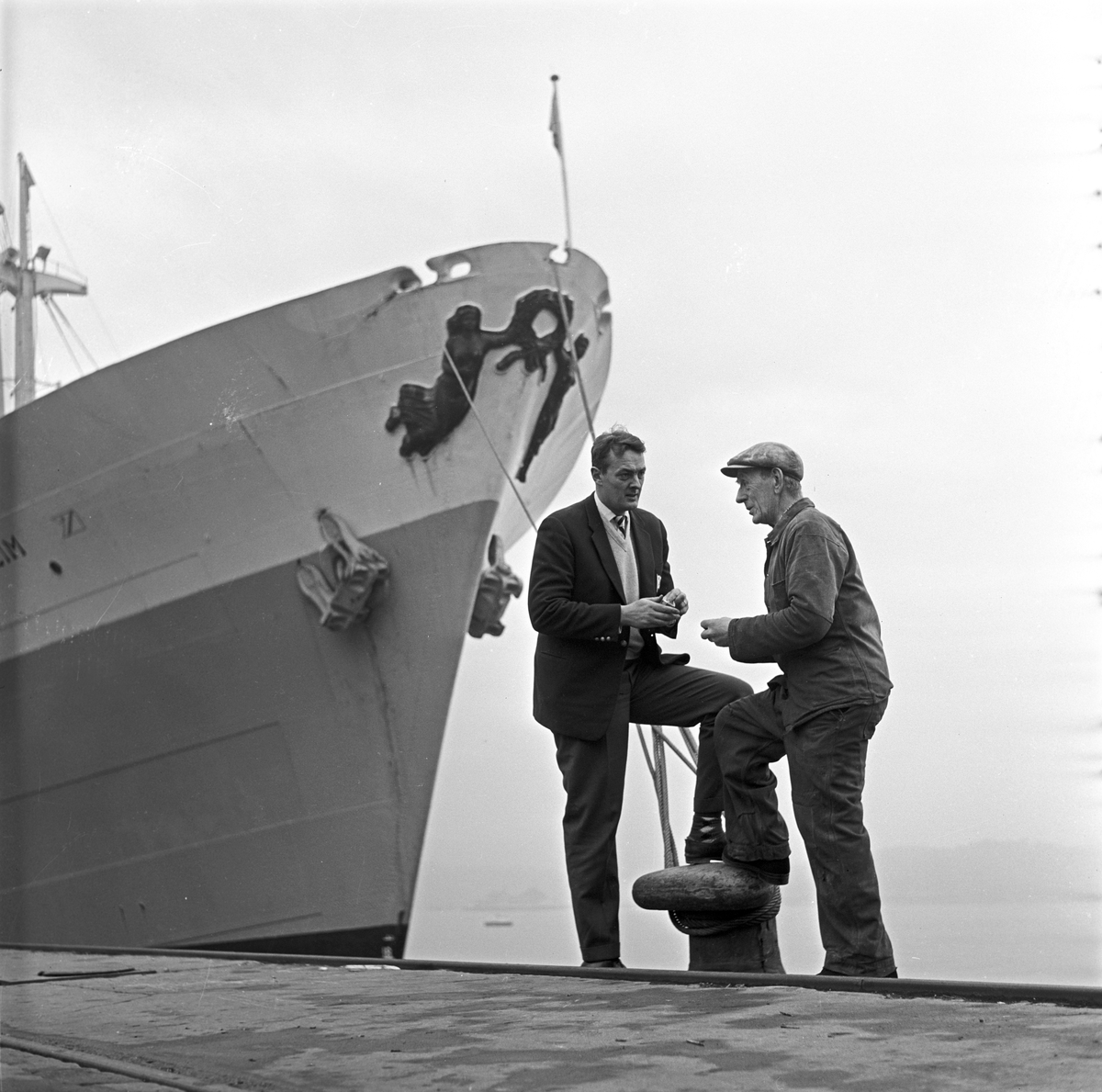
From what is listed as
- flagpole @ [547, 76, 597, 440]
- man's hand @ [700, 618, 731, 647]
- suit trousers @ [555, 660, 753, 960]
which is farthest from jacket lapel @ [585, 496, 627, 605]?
flagpole @ [547, 76, 597, 440]

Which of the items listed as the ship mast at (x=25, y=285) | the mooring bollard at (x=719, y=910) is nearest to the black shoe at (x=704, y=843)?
the mooring bollard at (x=719, y=910)

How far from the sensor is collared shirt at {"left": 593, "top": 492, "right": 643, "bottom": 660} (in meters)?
3.66

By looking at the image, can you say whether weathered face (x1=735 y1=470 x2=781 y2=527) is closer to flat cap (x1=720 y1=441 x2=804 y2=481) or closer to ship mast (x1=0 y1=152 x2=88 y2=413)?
flat cap (x1=720 y1=441 x2=804 y2=481)

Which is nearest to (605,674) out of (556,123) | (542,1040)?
(542,1040)

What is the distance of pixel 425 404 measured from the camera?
11.5 meters

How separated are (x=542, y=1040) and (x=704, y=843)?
1.25 m

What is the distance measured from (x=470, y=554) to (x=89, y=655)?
10.4 ft

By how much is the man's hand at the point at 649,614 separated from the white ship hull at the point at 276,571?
7.96m

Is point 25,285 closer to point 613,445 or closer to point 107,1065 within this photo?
point 613,445

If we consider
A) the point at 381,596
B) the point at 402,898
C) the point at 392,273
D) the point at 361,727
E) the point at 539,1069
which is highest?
the point at 392,273

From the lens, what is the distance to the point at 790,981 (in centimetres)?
251

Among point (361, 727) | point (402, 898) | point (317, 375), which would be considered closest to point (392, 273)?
point (317, 375)

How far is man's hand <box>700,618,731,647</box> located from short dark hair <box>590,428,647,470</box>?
0.59 meters

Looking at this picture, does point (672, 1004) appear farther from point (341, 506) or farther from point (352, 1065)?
point (341, 506)
